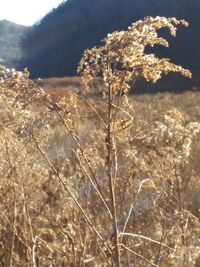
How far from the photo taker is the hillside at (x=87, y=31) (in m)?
58.1

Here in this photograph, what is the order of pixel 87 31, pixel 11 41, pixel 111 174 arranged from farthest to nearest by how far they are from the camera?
pixel 11 41, pixel 87 31, pixel 111 174

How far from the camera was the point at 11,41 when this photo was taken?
115m

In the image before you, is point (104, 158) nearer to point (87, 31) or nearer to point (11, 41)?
point (87, 31)

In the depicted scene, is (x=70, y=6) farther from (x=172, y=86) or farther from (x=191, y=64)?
(x=172, y=86)

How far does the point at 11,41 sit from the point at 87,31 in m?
35.5

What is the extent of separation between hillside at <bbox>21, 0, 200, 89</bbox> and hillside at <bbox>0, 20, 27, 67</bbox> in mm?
2156

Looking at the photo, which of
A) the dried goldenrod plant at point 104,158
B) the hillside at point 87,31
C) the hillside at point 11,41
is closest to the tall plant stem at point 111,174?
the dried goldenrod plant at point 104,158

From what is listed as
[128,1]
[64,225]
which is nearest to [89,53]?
[64,225]

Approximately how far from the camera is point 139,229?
563 centimetres

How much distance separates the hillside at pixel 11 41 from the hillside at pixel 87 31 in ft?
7.07

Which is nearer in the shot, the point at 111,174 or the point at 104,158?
the point at 111,174

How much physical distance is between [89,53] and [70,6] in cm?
9860

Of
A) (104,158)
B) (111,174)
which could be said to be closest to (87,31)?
(104,158)

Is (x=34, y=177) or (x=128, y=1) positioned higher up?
(x=128, y=1)
